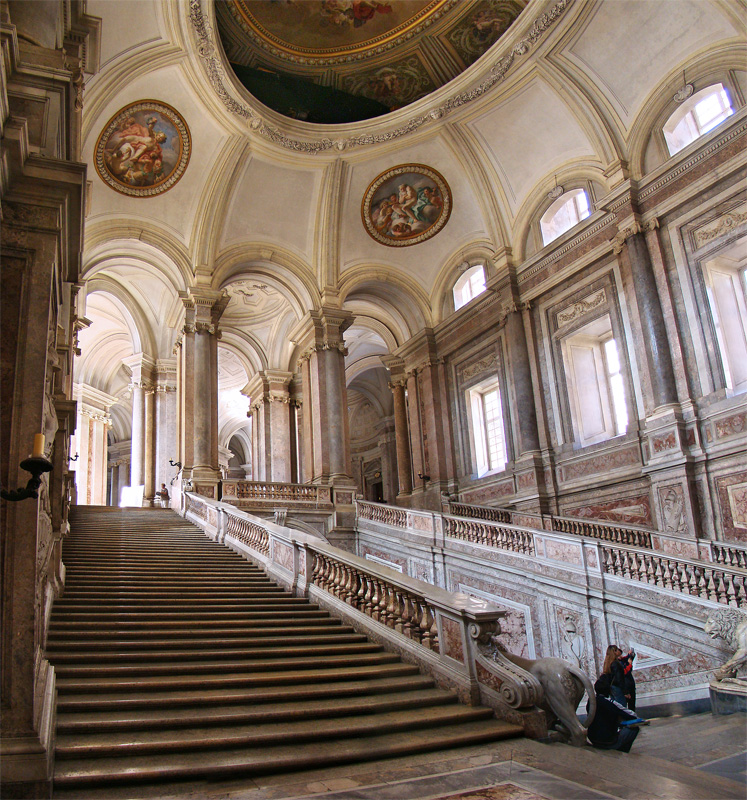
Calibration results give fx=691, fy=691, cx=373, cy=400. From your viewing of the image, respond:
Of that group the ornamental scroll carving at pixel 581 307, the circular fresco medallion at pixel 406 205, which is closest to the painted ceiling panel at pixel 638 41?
the ornamental scroll carving at pixel 581 307

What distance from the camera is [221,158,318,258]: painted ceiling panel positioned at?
18922 millimetres

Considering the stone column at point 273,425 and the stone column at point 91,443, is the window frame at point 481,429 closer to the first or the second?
the stone column at point 273,425

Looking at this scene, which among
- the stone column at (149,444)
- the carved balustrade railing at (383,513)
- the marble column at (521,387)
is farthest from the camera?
the stone column at (149,444)

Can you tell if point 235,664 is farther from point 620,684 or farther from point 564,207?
point 564,207

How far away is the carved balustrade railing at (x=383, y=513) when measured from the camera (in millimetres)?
14688

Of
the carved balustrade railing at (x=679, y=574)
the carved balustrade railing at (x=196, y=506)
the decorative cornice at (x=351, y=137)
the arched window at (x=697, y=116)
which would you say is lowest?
the carved balustrade railing at (x=679, y=574)

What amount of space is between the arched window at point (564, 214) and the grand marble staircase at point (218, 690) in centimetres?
1213

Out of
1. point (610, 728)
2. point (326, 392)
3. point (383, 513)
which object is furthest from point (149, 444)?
point (610, 728)

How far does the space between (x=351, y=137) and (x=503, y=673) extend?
632 inches

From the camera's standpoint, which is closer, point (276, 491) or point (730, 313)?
point (730, 313)

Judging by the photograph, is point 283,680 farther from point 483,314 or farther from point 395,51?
point 395,51

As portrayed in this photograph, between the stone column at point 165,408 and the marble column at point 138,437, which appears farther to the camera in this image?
the stone column at point 165,408

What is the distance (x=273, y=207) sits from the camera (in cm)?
1953

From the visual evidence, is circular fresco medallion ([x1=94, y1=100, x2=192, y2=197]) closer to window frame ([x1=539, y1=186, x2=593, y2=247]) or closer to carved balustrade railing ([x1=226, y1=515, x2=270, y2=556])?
window frame ([x1=539, y1=186, x2=593, y2=247])
